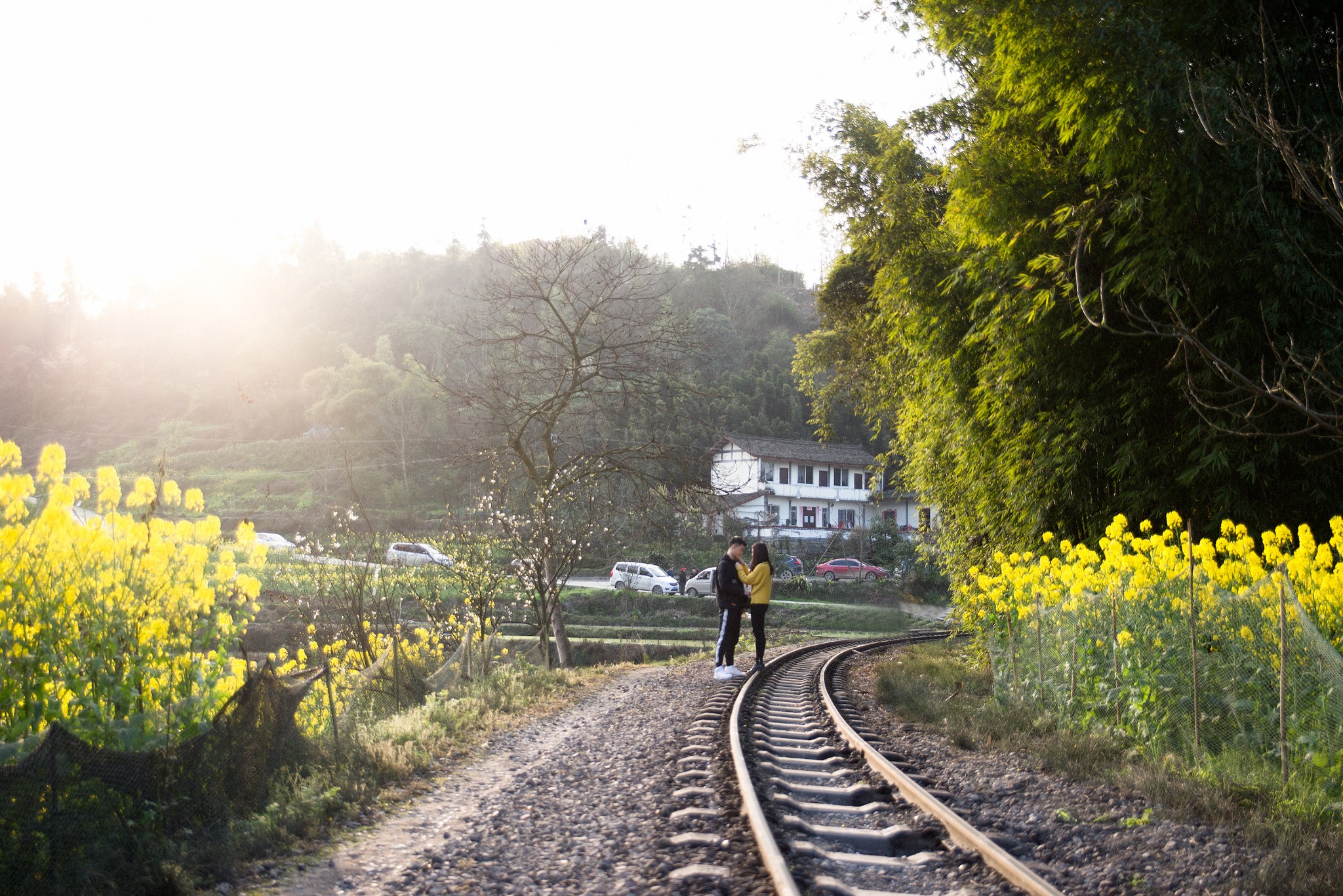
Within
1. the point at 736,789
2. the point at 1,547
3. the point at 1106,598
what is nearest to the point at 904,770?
the point at 736,789

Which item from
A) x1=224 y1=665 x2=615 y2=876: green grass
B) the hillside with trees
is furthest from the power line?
x1=224 y1=665 x2=615 y2=876: green grass

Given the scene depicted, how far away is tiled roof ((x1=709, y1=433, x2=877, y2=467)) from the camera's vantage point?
185 ft

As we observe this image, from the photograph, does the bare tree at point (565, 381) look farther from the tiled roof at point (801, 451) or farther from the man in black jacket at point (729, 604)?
the tiled roof at point (801, 451)

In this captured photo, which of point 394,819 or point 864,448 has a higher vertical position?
point 864,448

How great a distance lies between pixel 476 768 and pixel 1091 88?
764 cm

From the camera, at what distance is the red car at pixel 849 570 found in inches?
1574

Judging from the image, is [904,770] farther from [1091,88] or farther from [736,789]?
→ [1091,88]

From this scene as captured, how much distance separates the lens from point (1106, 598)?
696 cm

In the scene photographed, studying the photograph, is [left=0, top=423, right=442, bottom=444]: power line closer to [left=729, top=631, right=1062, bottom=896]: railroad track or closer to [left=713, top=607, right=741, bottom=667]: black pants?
[left=713, top=607, right=741, bottom=667]: black pants

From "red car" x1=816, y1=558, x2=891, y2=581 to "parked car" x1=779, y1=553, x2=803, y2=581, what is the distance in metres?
0.93

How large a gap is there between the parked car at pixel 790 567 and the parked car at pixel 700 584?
4.23 metres

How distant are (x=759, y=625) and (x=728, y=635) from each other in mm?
745

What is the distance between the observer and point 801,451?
59.6 m

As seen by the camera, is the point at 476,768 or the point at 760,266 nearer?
the point at 476,768
